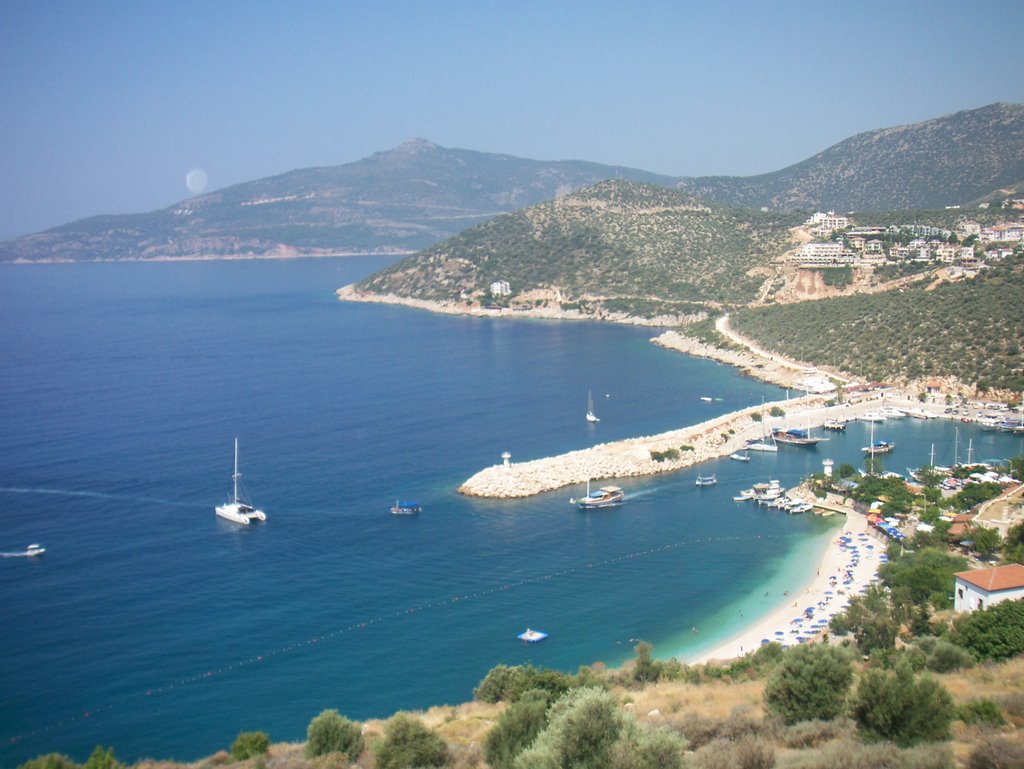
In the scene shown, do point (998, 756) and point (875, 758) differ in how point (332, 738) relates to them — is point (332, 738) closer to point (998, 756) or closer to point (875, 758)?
point (875, 758)

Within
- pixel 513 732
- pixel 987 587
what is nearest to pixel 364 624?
pixel 513 732

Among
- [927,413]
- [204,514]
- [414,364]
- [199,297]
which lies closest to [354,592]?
[204,514]

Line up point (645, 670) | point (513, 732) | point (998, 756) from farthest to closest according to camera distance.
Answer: point (645, 670) < point (513, 732) < point (998, 756)

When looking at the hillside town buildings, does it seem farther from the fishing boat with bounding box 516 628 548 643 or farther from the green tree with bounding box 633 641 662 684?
the green tree with bounding box 633 641 662 684

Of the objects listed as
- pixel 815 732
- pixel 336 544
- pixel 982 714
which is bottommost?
pixel 336 544

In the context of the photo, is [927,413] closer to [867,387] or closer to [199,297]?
[867,387]

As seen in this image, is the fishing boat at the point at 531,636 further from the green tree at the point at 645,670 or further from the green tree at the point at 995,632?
the green tree at the point at 995,632
